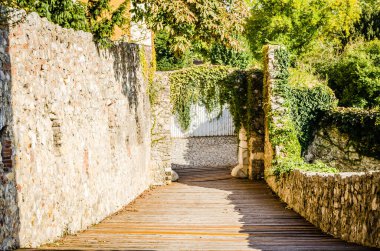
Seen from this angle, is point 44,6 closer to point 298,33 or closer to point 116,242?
point 116,242

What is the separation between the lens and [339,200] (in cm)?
815

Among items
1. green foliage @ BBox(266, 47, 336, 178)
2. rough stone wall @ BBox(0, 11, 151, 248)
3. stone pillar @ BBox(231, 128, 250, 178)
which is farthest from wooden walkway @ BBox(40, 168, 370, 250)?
stone pillar @ BBox(231, 128, 250, 178)

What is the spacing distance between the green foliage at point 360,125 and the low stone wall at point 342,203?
5.76m

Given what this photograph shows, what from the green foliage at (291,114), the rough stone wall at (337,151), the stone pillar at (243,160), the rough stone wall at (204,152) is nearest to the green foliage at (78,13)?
the green foliage at (291,114)

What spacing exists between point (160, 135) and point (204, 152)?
6.87 meters

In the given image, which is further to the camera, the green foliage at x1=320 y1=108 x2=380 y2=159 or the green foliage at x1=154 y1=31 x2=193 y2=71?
the green foliage at x1=154 y1=31 x2=193 y2=71

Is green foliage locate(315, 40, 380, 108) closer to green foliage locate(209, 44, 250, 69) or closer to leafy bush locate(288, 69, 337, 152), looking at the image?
leafy bush locate(288, 69, 337, 152)

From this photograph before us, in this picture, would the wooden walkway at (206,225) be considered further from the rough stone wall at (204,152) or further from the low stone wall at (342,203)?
the rough stone wall at (204,152)

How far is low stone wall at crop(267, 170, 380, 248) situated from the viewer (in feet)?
21.0

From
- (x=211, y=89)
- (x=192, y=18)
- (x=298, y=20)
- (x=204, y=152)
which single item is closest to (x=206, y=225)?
(x=192, y=18)

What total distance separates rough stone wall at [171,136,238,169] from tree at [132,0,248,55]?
34.5ft

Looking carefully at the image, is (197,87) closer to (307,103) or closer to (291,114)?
(291,114)

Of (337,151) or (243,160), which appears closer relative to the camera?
(337,151)

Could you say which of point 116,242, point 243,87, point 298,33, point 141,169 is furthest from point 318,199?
point 298,33
